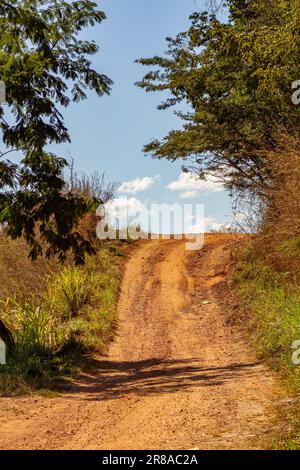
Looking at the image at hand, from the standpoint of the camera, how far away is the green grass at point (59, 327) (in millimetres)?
10469

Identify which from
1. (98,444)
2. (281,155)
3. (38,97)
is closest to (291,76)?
(281,155)

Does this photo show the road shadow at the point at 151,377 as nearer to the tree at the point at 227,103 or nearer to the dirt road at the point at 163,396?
the dirt road at the point at 163,396

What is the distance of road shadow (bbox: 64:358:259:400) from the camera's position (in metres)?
9.54

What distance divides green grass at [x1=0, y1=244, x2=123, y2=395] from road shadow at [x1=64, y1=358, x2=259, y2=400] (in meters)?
0.48

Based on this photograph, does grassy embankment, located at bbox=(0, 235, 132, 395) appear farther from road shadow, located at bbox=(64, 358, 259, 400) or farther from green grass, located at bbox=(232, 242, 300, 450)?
green grass, located at bbox=(232, 242, 300, 450)

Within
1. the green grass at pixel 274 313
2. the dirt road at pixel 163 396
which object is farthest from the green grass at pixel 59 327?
the green grass at pixel 274 313

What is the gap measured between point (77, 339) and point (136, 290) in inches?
236

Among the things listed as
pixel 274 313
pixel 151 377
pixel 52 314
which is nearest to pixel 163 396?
pixel 151 377

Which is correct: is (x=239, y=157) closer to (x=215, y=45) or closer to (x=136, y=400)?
(x=215, y=45)

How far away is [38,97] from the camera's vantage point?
10883 mm

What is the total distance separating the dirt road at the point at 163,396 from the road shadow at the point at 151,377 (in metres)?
0.02

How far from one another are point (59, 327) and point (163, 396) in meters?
4.93

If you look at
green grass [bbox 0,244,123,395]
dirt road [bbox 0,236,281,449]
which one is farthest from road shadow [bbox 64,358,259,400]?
green grass [bbox 0,244,123,395]

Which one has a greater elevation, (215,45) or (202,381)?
(215,45)
